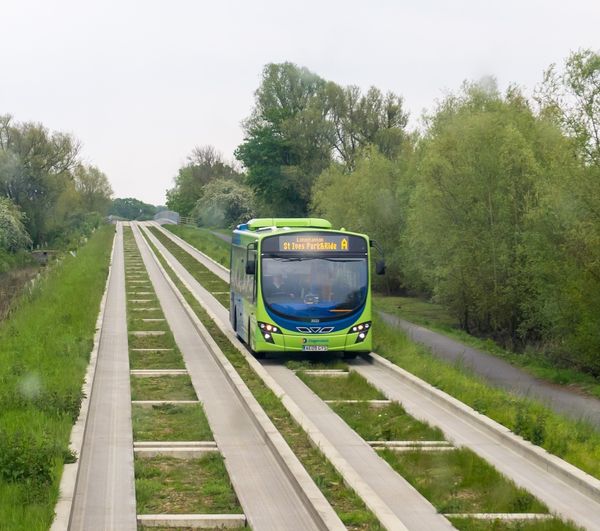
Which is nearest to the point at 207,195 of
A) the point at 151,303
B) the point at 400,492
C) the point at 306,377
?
the point at 151,303

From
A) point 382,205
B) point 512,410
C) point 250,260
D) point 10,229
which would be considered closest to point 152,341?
point 250,260

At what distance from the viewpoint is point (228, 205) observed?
121m

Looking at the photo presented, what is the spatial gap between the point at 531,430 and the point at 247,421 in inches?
166

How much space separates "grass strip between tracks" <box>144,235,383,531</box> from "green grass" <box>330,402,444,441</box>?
0.92 m

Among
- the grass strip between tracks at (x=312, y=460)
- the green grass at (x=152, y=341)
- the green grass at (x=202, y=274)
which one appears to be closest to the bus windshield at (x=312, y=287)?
the grass strip between tracks at (x=312, y=460)

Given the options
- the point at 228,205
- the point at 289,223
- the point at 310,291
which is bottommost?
the point at 310,291

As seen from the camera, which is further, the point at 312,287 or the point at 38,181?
the point at 38,181

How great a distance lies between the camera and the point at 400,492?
36.2 feet

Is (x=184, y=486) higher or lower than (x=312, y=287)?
lower

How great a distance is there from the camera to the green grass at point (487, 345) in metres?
23.4

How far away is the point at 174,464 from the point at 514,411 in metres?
5.54

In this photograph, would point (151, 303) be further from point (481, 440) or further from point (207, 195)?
point (207, 195)

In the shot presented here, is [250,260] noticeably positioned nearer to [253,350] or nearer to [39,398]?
[253,350]

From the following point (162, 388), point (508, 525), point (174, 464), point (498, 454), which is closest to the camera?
point (508, 525)
